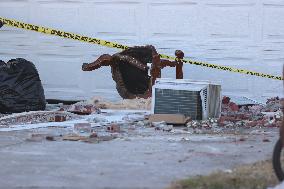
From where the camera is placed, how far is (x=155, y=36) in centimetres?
899

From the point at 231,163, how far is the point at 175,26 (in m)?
4.86

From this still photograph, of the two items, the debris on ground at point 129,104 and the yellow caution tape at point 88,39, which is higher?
the yellow caution tape at point 88,39

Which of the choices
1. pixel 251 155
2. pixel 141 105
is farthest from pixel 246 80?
pixel 251 155

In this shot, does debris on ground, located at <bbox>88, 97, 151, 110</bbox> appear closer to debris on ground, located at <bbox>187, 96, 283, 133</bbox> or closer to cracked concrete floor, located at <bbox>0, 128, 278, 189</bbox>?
debris on ground, located at <bbox>187, 96, 283, 133</bbox>

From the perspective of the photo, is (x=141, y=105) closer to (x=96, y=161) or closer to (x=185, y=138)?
(x=185, y=138)

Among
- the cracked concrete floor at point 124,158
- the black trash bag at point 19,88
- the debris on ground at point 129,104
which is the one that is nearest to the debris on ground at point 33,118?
the black trash bag at point 19,88

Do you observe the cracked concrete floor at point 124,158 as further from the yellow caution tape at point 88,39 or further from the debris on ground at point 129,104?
the yellow caution tape at point 88,39

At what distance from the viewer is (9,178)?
382cm

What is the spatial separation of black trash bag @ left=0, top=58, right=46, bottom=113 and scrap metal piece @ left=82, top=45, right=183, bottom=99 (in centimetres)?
83

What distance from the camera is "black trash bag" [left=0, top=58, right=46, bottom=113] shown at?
7.32 meters

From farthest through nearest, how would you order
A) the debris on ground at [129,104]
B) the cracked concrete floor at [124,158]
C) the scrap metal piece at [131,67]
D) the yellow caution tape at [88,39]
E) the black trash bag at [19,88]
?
the yellow caution tape at [88,39]
the scrap metal piece at [131,67]
the debris on ground at [129,104]
the black trash bag at [19,88]
the cracked concrete floor at [124,158]

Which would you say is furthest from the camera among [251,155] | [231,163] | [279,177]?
[251,155]

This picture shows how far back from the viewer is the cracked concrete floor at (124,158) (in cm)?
375

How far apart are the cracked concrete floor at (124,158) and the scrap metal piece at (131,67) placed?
2.34 metres
